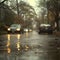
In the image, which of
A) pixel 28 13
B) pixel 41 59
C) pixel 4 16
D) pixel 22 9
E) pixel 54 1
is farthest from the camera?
pixel 28 13

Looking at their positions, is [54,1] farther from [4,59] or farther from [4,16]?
[4,59]

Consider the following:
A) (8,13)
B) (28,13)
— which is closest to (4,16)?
(8,13)

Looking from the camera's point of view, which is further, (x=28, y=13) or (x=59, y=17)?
(x=28, y=13)

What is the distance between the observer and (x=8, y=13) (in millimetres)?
70812

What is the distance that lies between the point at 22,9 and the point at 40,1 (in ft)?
95.0

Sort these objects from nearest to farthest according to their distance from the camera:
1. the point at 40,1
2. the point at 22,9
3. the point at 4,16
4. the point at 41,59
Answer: the point at 41,59
the point at 40,1
the point at 4,16
the point at 22,9

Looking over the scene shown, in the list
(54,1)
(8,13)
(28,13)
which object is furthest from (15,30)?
(28,13)

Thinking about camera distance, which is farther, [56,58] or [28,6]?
[28,6]

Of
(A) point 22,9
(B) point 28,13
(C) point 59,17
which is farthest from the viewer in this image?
(B) point 28,13

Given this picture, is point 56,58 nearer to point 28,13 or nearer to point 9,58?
point 9,58

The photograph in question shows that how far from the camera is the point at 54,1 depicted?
5016 cm

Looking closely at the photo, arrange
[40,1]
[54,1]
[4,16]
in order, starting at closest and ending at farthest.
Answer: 1. [54,1]
2. [40,1]
3. [4,16]

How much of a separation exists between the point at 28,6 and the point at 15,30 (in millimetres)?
Result: 44669

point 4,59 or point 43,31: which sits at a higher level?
point 4,59
